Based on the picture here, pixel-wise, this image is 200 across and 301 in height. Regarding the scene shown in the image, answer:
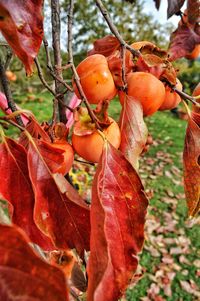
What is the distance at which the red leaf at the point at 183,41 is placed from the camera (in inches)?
25.3

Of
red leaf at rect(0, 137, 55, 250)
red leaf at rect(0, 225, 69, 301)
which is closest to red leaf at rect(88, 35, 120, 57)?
red leaf at rect(0, 137, 55, 250)

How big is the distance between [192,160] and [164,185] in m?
3.40

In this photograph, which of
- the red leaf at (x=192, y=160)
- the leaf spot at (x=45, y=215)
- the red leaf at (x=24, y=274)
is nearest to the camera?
the red leaf at (x=24, y=274)

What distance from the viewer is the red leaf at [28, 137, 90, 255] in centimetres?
40

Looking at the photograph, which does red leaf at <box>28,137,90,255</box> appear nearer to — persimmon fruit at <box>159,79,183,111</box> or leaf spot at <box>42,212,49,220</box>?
leaf spot at <box>42,212,49,220</box>

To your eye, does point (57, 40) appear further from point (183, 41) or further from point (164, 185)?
point (164, 185)

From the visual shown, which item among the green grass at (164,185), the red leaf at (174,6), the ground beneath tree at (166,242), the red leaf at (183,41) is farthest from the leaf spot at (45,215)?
the green grass at (164,185)

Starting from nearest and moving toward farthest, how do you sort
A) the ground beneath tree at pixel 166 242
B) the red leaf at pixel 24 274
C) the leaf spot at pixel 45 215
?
the red leaf at pixel 24 274 → the leaf spot at pixel 45 215 → the ground beneath tree at pixel 166 242

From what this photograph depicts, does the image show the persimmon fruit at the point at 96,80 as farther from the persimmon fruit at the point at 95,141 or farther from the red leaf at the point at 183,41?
the red leaf at the point at 183,41

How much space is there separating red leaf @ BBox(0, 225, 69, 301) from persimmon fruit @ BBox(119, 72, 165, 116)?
0.29 m

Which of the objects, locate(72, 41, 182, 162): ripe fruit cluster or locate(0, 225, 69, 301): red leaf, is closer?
locate(0, 225, 69, 301): red leaf

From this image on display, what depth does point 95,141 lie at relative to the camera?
454mm

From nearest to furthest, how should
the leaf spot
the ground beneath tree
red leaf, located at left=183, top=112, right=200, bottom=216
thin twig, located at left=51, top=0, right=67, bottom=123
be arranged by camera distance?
1. the leaf spot
2. red leaf, located at left=183, top=112, right=200, bottom=216
3. thin twig, located at left=51, top=0, right=67, bottom=123
4. the ground beneath tree

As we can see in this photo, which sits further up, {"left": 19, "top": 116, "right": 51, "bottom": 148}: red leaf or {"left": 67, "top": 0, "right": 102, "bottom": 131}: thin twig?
{"left": 67, "top": 0, "right": 102, "bottom": 131}: thin twig
